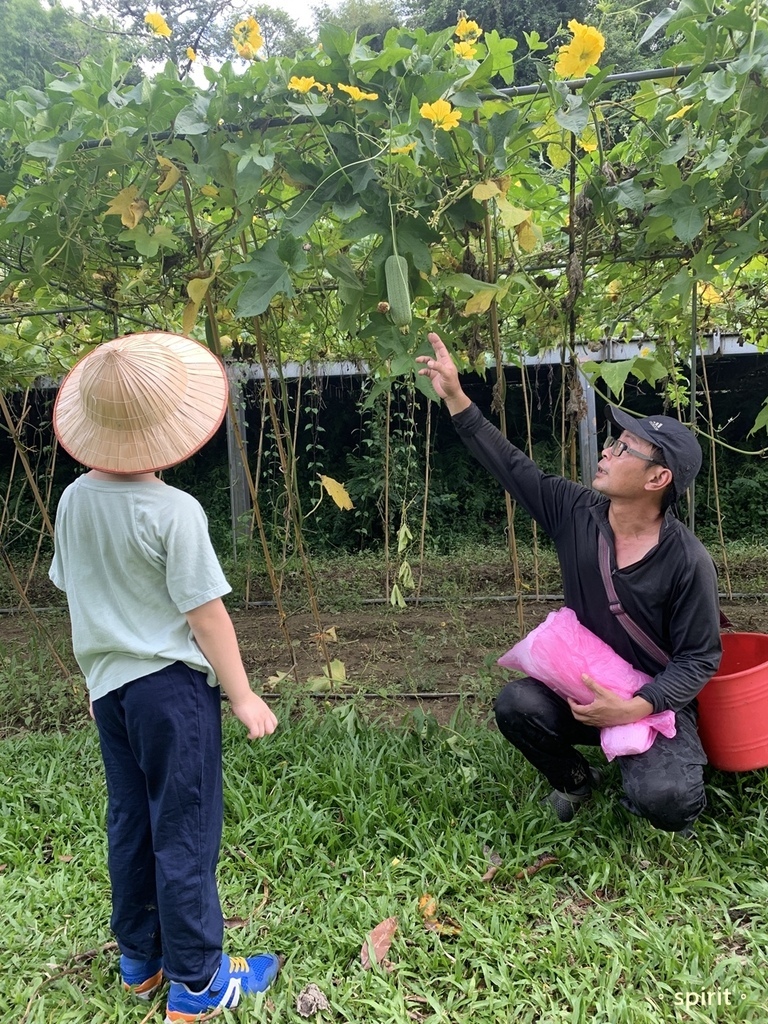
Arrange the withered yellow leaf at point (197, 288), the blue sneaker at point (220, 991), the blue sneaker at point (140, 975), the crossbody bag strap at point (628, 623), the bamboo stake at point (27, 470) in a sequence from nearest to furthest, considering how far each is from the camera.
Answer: the blue sneaker at point (220, 991) < the blue sneaker at point (140, 975) < the crossbody bag strap at point (628, 623) < the withered yellow leaf at point (197, 288) < the bamboo stake at point (27, 470)

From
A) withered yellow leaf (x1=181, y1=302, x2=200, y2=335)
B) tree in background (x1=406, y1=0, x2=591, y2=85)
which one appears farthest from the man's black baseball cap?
tree in background (x1=406, y1=0, x2=591, y2=85)

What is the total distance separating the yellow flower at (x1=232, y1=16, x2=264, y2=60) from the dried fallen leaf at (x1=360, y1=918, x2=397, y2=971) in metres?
2.36

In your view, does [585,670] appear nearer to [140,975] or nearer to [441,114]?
[140,975]

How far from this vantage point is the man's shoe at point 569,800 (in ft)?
7.55

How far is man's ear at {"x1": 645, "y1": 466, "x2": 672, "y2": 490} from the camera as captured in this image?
6.60 ft

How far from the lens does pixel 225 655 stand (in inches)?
60.0

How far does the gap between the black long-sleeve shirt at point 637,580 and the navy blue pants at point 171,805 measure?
1146 mm

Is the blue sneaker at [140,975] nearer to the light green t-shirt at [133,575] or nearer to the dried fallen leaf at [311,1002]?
the dried fallen leaf at [311,1002]

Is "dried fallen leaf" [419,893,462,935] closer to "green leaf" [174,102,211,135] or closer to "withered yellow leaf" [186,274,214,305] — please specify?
"withered yellow leaf" [186,274,214,305]

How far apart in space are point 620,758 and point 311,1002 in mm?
1026

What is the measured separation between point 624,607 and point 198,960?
139cm

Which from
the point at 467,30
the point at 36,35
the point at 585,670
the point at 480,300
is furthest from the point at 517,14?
the point at 585,670

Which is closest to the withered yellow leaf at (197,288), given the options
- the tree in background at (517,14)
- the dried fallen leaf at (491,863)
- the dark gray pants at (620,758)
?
the dark gray pants at (620,758)

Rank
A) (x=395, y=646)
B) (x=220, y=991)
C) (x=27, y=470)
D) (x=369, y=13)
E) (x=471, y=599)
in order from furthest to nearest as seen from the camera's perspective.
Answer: (x=369, y=13)
(x=471, y=599)
(x=395, y=646)
(x=27, y=470)
(x=220, y=991)
